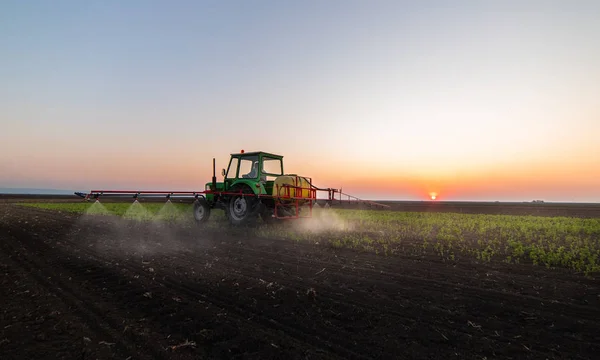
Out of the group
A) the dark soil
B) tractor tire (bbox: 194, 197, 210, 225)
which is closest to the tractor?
tractor tire (bbox: 194, 197, 210, 225)

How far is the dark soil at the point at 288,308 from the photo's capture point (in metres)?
3.16

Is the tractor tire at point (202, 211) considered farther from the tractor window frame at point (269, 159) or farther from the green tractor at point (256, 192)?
the tractor window frame at point (269, 159)

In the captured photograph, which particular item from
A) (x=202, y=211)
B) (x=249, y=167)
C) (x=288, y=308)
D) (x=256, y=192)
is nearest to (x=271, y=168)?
(x=249, y=167)

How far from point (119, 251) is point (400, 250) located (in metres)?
7.07

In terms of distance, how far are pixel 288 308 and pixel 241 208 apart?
26.4ft

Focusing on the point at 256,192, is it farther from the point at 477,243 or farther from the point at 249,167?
the point at 477,243

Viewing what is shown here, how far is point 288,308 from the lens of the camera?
4.16 m

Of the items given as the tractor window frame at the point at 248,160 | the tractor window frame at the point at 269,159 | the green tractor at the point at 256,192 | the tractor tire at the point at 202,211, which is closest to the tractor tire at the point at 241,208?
the green tractor at the point at 256,192

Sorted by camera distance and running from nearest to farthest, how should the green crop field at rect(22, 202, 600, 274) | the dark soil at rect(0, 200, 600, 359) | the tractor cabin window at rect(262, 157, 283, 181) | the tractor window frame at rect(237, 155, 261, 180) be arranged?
the dark soil at rect(0, 200, 600, 359) → the green crop field at rect(22, 202, 600, 274) → the tractor window frame at rect(237, 155, 261, 180) → the tractor cabin window at rect(262, 157, 283, 181)

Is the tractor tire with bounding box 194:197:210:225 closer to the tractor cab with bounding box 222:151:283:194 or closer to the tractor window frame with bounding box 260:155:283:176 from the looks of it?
the tractor cab with bounding box 222:151:283:194

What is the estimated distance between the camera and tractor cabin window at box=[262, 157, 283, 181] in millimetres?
12352

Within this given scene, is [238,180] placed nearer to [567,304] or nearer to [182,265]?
[182,265]

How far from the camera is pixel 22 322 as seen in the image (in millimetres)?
3680

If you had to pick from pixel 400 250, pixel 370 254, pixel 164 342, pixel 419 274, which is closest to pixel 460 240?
pixel 400 250
